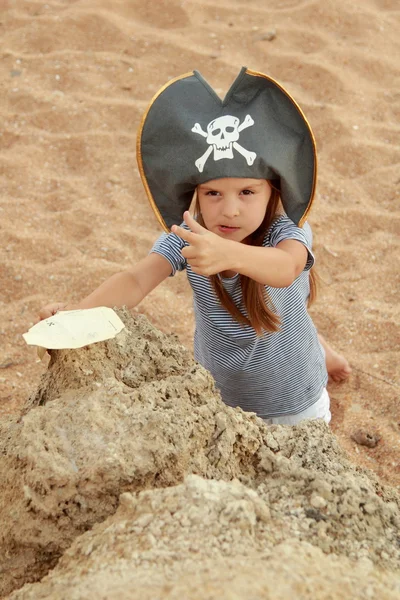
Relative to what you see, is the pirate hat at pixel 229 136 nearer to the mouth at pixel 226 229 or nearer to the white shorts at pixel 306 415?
the mouth at pixel 226 229

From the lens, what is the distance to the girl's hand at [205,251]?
1651mm

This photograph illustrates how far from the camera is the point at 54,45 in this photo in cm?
482

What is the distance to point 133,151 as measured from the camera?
4020 mm

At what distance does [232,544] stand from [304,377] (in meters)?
1.39

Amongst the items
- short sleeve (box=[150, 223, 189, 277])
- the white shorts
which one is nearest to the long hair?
short sleeve (box=[150, 223, 189, 277])

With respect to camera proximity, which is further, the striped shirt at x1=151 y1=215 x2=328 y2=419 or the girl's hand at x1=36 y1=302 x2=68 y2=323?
the striped shirt at x1=151 y1=215 x2=328 y2=419

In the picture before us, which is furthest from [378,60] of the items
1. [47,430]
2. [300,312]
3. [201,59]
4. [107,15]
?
[47,430]

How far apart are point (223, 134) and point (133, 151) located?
220 cm

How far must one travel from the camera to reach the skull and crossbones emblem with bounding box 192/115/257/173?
1890mm

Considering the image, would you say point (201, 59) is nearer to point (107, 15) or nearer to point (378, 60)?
point (107, 15)

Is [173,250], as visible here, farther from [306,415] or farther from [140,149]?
[306,415]

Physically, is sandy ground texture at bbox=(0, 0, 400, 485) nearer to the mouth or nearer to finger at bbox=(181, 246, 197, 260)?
the mouth

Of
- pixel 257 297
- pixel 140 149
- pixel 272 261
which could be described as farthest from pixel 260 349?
pixel 140 149

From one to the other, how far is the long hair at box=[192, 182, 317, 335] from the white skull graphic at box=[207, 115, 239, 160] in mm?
223
